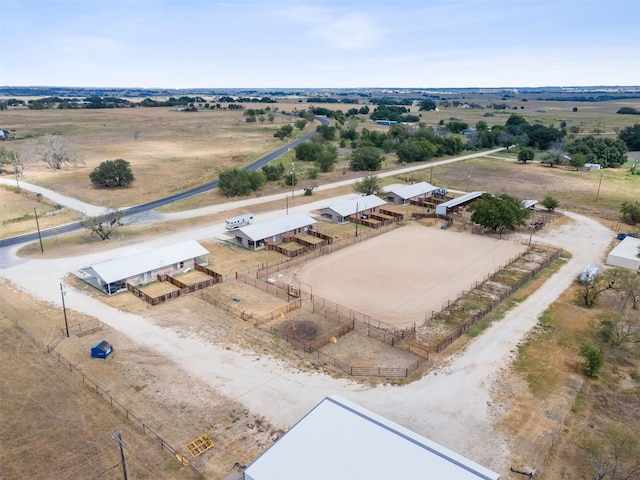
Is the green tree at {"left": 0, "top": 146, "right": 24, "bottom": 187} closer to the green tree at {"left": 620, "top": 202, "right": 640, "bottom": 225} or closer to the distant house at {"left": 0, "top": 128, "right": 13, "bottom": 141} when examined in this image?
the distant house at {"left": 0, "top": 128, "right": 13, "bottom": 141}

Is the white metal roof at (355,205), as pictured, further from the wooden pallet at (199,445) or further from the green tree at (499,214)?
the wooden pallet at (199,445)

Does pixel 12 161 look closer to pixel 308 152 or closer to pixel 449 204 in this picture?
pixel 308 152

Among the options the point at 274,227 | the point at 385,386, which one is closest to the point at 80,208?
the point at 274,227

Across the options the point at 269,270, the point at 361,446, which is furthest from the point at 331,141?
the point at 361,446

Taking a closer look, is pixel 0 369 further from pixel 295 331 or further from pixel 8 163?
pixel 8 163

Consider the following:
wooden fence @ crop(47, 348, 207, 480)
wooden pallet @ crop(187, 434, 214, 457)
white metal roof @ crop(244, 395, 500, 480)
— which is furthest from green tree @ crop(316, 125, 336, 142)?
white metal roof @ crop(244, 395, 500, 480)

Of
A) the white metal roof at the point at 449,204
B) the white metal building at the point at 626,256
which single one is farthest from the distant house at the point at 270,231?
the white metal building at the point at 626,256
